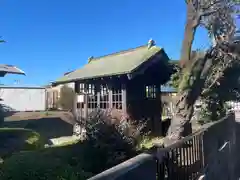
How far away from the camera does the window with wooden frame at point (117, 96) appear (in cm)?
1360

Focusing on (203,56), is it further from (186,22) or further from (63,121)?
(63,121)

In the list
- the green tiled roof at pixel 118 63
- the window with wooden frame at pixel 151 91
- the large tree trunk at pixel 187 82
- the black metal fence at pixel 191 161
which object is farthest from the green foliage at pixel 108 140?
the window with wooden frame at pixel 151 91

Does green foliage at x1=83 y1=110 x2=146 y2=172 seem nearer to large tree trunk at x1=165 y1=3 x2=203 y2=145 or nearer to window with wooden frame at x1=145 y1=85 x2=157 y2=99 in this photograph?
large tree trunk at x1=165 y1=3 x2=203 y2=145

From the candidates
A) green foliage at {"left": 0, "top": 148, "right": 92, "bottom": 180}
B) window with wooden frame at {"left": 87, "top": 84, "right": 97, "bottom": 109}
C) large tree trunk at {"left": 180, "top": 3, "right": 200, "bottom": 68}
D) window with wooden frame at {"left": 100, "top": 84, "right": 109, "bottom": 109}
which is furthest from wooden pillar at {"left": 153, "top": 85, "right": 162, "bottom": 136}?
green foliage at {"left": 0, "top": 148, "right": 92, "bottom": 180}

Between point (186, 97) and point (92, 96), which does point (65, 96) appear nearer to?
point (92, 96)

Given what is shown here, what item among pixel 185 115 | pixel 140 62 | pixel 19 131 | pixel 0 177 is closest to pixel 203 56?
pixel 185 115

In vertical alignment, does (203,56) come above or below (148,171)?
above

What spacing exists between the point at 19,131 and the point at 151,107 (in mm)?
7157

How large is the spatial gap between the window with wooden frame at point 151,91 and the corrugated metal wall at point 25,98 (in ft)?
60.1

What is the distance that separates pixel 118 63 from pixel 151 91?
250 centimetres

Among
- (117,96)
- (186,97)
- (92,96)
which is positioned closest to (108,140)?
(186,97)

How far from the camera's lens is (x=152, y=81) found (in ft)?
47.9

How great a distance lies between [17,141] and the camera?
8891 millimetres

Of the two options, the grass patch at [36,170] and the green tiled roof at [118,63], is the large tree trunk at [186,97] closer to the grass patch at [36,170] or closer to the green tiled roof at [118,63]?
the grass patch at [36,170]
